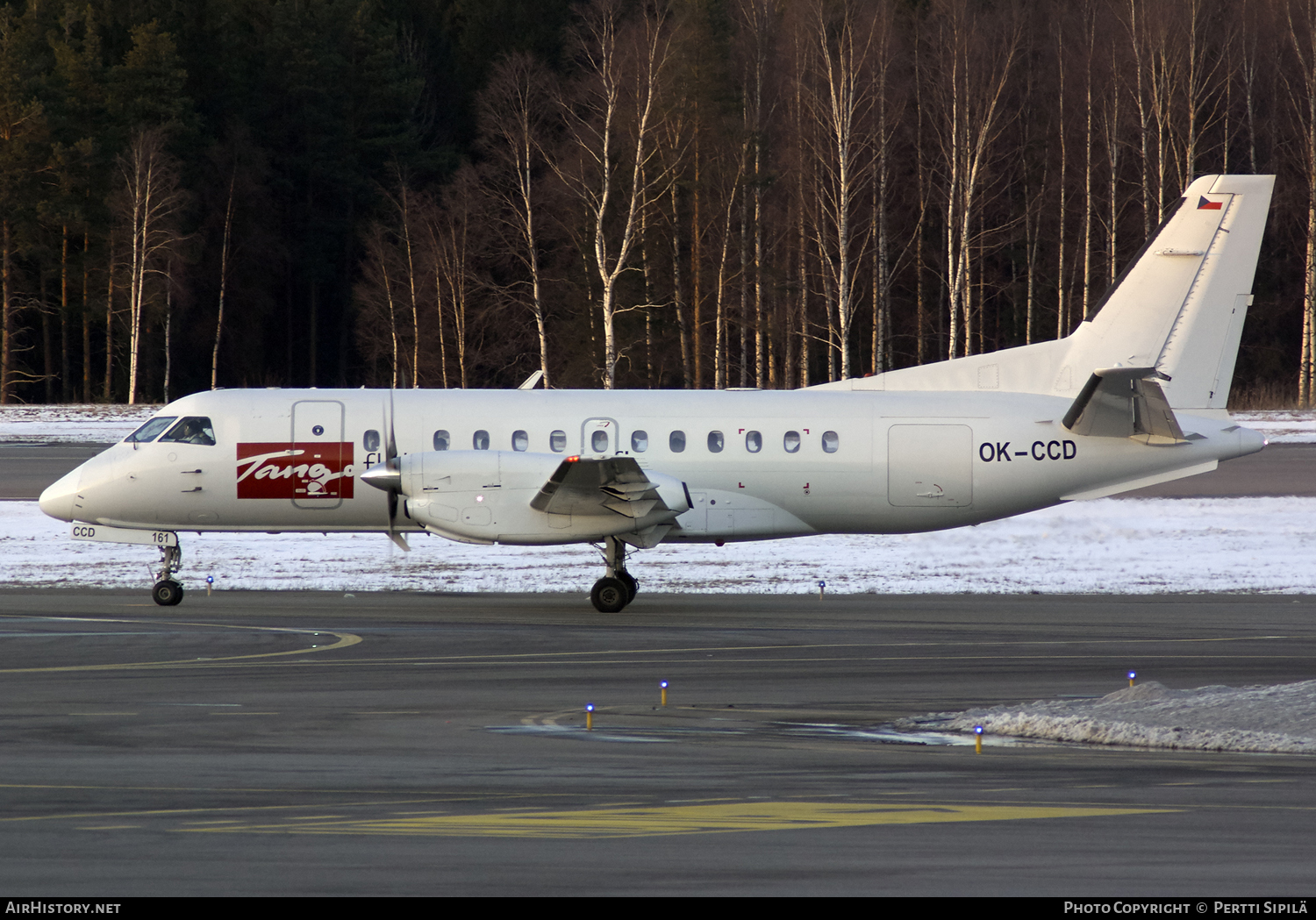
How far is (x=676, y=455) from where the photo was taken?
65.5ft

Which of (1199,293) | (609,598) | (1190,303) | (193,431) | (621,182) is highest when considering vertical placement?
(621,182)

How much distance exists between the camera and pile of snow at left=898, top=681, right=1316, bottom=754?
10.4 m

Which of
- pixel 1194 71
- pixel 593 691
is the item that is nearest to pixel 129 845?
pixel 593 691

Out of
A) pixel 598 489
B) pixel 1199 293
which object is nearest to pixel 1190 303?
pixel 1199 293

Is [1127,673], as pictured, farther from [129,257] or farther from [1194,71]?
[129,257]

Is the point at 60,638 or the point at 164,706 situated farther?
the point at 60,638

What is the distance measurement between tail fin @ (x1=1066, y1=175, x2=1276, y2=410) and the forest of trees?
22178 mm

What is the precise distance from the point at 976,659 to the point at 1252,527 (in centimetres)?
1521

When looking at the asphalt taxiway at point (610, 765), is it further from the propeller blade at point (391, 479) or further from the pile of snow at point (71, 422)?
the pile of snow at point (71, 422)

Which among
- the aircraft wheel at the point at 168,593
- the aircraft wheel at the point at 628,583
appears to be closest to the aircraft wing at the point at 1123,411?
the aircraft wheel at the point at 628,583

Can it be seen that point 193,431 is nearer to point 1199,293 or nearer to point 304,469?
point 304,469

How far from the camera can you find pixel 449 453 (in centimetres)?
1894

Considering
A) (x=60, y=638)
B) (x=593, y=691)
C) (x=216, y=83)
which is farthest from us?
(x=216, y=83)

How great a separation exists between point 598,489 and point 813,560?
24.4ft
